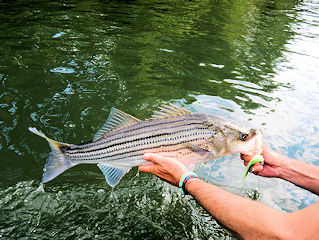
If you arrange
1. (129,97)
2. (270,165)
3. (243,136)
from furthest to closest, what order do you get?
(129,97), (270,165), (243,136)

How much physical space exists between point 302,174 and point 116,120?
93.2 inches

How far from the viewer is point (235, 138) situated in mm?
3080

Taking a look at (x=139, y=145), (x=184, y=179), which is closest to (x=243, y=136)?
(x=184, y=179)

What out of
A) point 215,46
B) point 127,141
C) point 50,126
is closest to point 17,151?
point 50,126

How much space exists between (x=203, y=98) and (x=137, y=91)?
156cm

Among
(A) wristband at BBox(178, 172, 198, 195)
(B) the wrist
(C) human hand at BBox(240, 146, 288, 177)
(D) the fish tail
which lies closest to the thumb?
(A) wristband at BBox(178, 172, 198, 195)

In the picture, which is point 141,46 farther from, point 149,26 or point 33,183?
point 33,183

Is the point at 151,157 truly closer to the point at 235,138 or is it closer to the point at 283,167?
the point at 235,138

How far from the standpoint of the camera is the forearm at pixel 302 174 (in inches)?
130

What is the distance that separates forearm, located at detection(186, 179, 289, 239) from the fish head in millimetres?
579

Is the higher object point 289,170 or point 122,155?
point 122,155

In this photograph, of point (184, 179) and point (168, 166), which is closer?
point (184, 179)

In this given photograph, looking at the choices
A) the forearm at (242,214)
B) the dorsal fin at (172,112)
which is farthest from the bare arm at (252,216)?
the dorsal fin at (172,112)

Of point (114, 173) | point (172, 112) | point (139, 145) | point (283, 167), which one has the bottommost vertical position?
point (114, 173)
